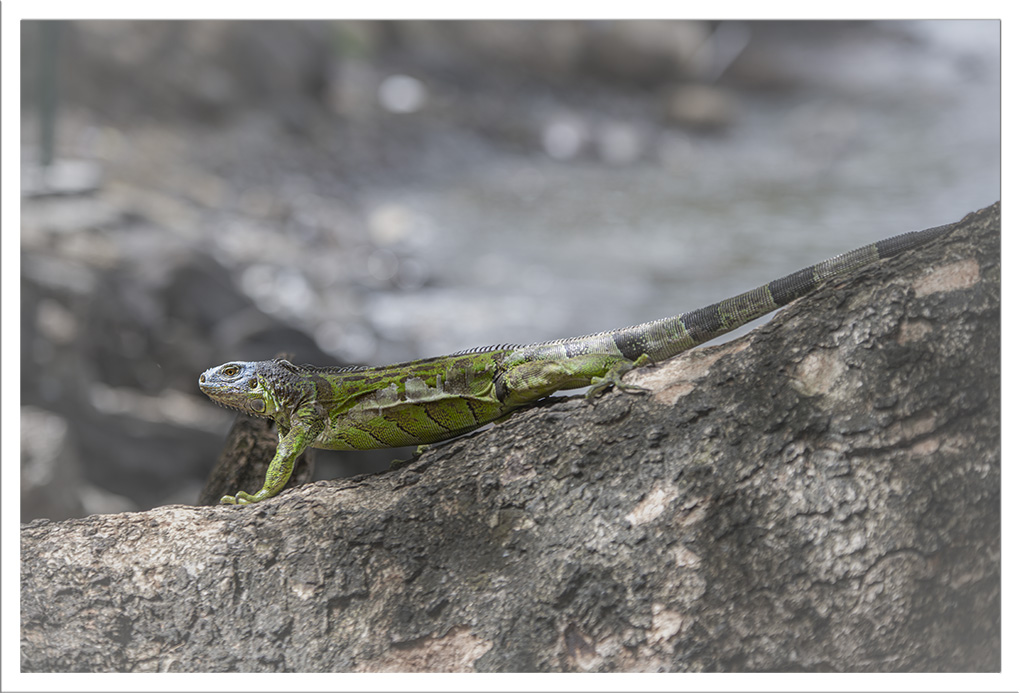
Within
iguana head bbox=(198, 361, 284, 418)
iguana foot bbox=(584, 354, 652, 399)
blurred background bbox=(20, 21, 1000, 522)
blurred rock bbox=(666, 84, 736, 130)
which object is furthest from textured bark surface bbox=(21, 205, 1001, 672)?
blurred rock bbox=(666, 84, 736, 130)

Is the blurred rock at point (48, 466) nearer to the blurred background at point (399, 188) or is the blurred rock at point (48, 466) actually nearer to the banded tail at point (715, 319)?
the blurred background at point (399, 188)

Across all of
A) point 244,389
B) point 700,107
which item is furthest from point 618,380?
point 700,107

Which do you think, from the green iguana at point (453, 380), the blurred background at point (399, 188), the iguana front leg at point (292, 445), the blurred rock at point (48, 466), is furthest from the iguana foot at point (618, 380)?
the blurred rock at point (48, 466)

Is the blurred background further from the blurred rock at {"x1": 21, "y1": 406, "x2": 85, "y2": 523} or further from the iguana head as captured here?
the iguana head

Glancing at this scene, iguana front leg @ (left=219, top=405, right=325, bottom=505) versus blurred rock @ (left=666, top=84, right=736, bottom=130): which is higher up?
blurred rock @ (left=666, top=84, right=736, bottom=130)

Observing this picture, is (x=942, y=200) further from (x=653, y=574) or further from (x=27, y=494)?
(x=27, y=494)
